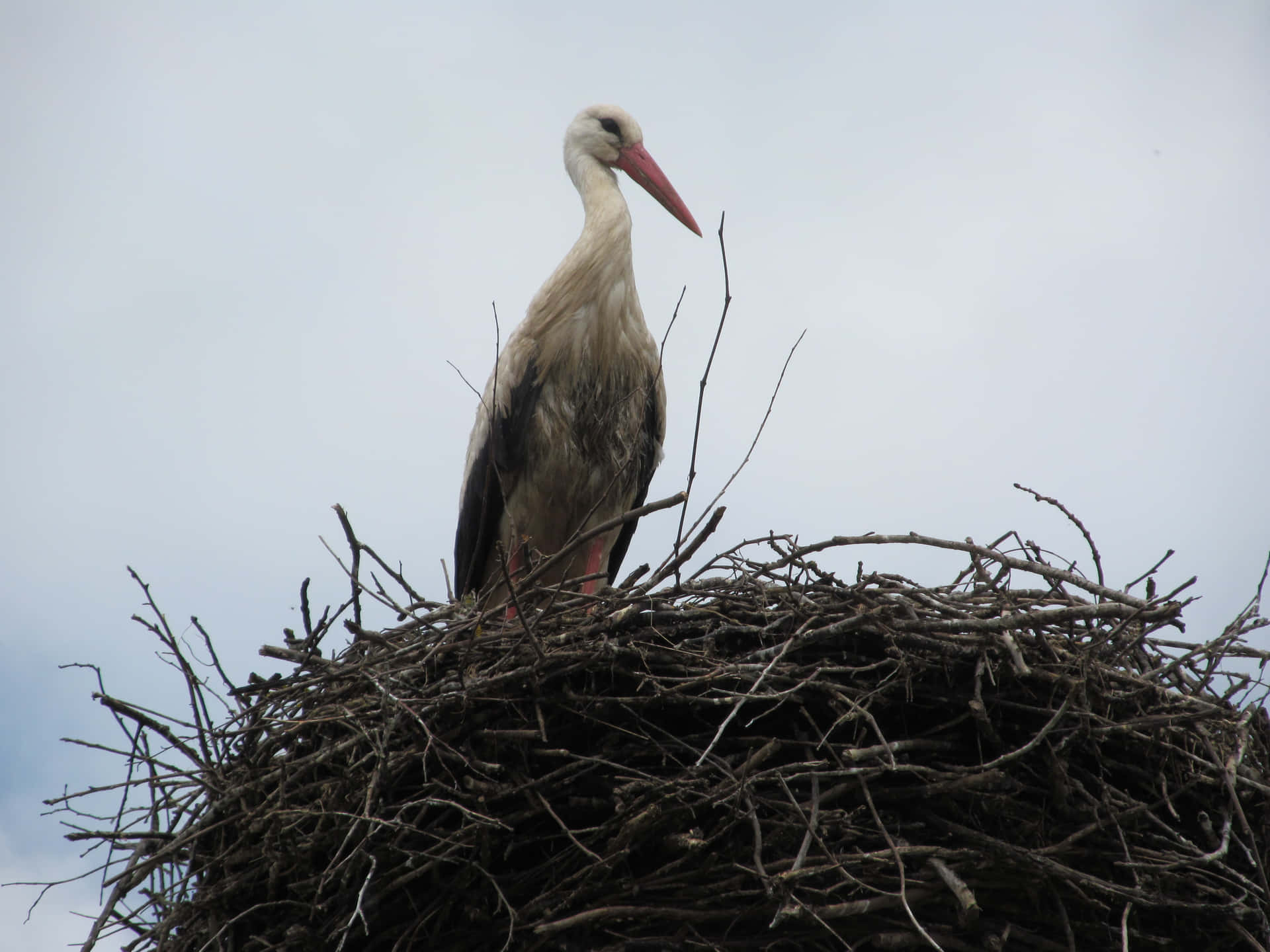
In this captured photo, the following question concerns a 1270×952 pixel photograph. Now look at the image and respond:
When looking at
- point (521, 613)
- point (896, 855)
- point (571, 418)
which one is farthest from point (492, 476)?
point (896, 855)

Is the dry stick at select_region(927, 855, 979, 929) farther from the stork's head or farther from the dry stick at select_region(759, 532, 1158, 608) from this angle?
the stork's head

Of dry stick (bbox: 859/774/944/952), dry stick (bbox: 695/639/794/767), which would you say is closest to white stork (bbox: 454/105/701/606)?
dry stick (bbox: 695/639/794/767)

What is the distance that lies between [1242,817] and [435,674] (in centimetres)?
154

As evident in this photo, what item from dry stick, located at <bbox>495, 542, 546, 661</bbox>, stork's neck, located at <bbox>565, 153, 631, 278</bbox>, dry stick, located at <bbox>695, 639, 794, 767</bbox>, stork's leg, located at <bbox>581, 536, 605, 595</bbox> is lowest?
dry stick, located at <bbox>695, 639, 794, 767</bbox>

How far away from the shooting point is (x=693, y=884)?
225 centimetres

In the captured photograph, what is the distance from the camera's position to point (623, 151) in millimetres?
4371

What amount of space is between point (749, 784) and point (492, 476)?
1.77 m

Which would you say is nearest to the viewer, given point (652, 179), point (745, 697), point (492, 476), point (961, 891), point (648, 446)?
point (961, 891)

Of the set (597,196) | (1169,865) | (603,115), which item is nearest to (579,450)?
(597,196)

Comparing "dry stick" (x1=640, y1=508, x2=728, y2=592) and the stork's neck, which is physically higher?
the stork's neck

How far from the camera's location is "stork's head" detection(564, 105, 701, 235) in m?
4.35

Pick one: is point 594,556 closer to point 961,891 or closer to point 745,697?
point 745,697

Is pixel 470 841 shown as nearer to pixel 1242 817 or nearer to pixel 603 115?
pixel 1242 817

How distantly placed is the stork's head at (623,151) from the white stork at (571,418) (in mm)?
290
